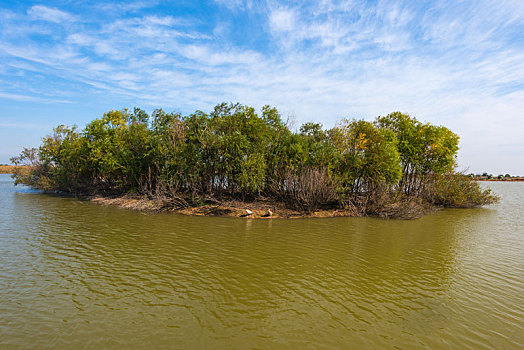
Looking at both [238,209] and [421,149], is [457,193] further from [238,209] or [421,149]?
[238,209]

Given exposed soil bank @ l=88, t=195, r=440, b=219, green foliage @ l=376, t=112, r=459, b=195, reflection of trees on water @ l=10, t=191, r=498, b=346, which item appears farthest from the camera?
green foliage @ l=376, t=112, r=459, b=195

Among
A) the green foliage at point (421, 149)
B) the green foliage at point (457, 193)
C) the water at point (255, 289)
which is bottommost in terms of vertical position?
the water at point (255, 289)

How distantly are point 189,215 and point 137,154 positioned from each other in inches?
381

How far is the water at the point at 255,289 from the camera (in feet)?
18.7

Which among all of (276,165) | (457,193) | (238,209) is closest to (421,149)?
(457,193)

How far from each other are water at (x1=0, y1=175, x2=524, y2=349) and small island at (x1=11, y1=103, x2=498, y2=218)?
6946mm

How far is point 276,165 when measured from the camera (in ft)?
76.4

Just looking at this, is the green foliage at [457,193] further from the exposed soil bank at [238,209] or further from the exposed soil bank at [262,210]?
the exposed soil bank at [238,209]

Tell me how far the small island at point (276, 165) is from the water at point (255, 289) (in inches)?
273

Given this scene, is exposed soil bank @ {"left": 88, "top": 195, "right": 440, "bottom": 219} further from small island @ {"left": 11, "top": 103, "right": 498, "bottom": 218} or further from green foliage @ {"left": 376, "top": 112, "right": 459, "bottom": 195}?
green foliage @ {"left": 376, "top": 112, "right": 459, "bottom": 195}

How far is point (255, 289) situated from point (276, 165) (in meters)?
15.9

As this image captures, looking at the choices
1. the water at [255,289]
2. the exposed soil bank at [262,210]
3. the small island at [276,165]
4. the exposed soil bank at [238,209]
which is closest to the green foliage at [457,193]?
the small island at [276,165]

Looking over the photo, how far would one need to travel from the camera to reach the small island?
21.8m

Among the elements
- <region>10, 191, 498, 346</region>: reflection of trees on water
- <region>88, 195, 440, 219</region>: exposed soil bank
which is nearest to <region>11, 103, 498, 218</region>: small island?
<region>88, 195, 440, 219</region>: exposed soil bank
